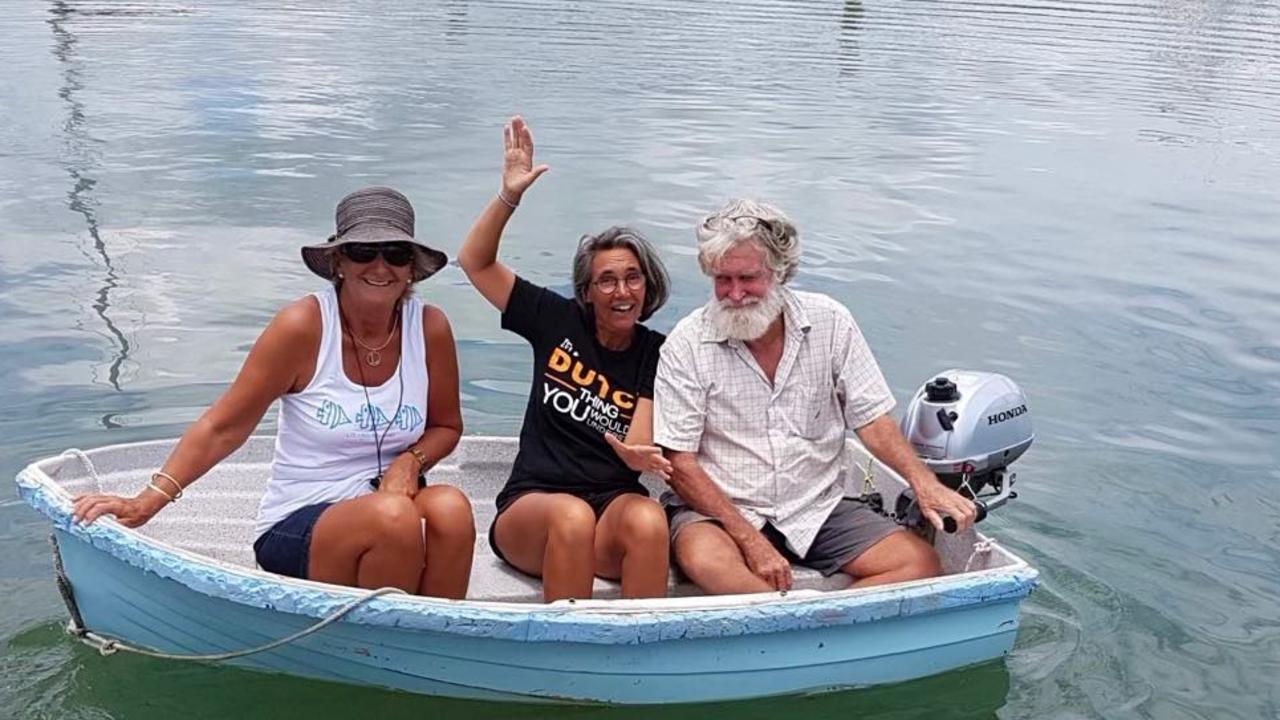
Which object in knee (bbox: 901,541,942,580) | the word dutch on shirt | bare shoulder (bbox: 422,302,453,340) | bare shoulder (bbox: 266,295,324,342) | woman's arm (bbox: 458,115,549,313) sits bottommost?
knee (bbox: 901,541,942,580)

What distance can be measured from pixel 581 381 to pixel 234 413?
1.09 m

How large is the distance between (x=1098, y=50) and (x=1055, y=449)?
19196 mm

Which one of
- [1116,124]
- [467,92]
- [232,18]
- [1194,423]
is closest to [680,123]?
[467,92]

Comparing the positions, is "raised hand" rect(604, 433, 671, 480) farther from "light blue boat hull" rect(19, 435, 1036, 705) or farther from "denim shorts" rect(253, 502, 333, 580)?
"denim shorts" rect(253, 502, 333, 580)

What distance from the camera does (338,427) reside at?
4281mm

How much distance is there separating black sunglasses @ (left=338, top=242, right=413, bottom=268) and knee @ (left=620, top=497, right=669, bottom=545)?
3.44 ft

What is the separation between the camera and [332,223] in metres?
10.2

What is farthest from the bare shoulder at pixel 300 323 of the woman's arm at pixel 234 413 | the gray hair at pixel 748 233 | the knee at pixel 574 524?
the gray hair at pixel 748 233

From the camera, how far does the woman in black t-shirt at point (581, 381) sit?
14.7 feet

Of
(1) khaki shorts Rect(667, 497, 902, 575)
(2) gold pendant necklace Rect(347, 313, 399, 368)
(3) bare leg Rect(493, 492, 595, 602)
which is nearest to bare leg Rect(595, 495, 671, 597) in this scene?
(3) bare leg Rect(493, 492, 595, 602)

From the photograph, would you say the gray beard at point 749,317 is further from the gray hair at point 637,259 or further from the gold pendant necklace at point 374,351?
the gold pendant necklace at point 374,351

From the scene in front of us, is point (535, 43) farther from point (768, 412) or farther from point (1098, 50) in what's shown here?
point (768, 412)

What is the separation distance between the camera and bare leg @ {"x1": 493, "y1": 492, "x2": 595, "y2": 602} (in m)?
4.34

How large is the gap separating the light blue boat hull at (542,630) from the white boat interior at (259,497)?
25 centimetres
